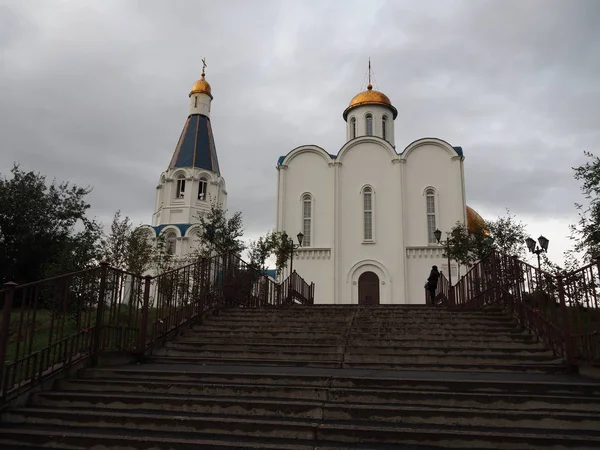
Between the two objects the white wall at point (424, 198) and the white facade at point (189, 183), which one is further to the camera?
the white facade at point (189, 183)

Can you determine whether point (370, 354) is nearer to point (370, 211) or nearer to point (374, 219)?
point (374, 219)

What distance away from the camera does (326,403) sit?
6.00 metres

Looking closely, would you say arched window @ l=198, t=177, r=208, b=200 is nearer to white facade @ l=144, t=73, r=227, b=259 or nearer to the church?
white facade @ l=144, t=73, r=227, b=259

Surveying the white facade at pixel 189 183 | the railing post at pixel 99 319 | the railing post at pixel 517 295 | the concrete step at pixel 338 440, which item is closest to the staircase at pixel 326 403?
the concrete step at pixel 338 440

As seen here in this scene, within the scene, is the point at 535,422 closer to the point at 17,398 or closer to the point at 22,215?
the point at 17,398

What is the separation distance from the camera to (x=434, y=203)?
1084 inches

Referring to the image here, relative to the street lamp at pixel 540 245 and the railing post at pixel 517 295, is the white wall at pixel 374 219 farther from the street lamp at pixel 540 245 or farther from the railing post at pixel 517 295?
the railing post at pixel 517 295

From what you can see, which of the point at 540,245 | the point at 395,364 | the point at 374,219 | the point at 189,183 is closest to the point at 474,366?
the point at 395,364

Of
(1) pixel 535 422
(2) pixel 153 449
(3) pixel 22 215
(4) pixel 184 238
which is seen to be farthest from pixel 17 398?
(4) pixel 184 238

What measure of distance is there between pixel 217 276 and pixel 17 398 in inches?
280

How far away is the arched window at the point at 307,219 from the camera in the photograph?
27781mm

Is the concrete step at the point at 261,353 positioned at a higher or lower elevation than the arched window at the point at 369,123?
lower

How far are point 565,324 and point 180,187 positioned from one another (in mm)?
39358

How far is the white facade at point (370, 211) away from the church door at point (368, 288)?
0.24 ft
